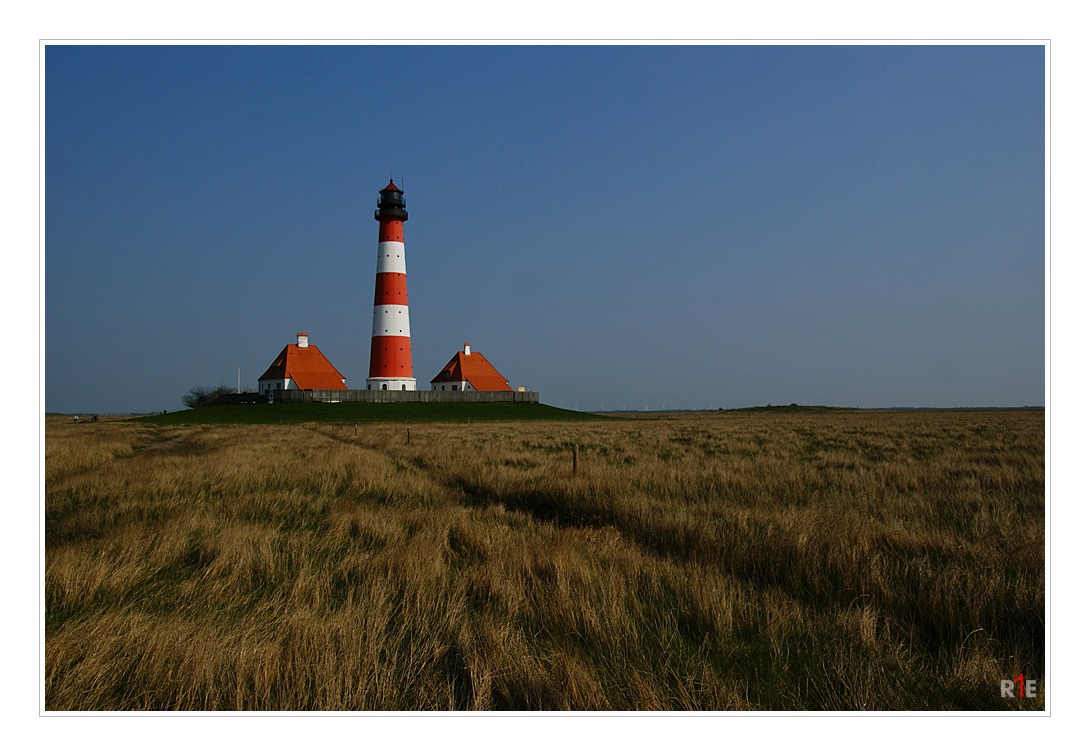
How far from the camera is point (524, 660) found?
150 inches

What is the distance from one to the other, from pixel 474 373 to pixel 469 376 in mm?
1094

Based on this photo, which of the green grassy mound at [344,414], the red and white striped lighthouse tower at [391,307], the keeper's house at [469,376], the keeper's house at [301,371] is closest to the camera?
the green grassy mound at [344,414]

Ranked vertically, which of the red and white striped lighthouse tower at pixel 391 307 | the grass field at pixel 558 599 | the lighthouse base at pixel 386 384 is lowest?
the grass field at pixel 558 599

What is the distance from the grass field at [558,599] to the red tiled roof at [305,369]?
54.9 m

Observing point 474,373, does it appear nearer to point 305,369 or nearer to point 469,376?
point 469,376

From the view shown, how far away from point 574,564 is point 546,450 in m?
13.9

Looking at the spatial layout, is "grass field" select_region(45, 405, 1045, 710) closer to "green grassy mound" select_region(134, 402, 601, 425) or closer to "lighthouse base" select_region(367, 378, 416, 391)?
"green grassy mound" select_region(134, 402, 601, 425)

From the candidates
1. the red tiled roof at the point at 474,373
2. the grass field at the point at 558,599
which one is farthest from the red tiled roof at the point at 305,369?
the grass field at the point at 558,599

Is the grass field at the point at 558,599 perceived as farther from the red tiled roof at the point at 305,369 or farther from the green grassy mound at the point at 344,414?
Answer: the red tiled roof at the point at 305,369

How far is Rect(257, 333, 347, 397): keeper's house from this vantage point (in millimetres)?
62062

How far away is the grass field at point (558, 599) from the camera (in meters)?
3.67

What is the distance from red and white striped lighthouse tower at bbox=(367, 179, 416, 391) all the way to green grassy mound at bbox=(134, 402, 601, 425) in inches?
110
